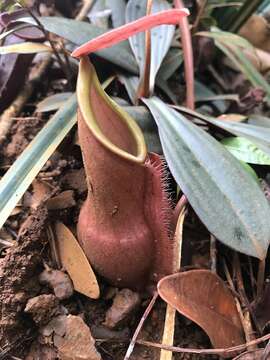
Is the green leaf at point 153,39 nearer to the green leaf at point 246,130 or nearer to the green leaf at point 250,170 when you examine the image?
the green leaf at point 246,130

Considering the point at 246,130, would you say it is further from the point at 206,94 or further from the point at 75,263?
the point at 75,263

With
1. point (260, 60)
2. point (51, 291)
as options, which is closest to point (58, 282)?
point (51, 291)

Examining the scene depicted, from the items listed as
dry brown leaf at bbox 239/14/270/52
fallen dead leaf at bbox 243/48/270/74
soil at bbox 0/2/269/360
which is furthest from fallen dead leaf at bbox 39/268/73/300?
dry brown leaf at bbox 239/14/270/52

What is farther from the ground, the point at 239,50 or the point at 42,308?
the point at 239,50

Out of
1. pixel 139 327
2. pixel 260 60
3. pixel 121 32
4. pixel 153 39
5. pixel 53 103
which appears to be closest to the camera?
pixel 121 32

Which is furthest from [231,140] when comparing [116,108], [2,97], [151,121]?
[2,97]

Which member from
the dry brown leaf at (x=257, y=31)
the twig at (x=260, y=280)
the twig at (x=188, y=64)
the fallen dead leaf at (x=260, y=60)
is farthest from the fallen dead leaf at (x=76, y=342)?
the dry brown leaf at (x=257, y=31)

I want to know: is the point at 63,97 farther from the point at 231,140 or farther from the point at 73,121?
the point at 231,140
